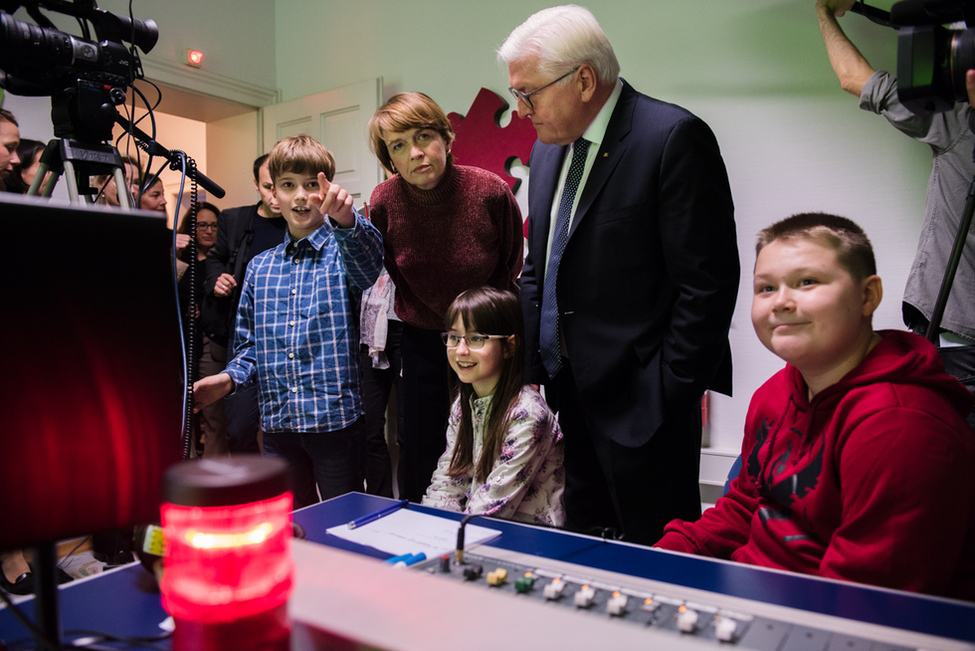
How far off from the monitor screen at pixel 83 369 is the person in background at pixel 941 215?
6.68 feet

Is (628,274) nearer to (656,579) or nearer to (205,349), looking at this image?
(656,579)

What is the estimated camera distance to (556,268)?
5.42 ft

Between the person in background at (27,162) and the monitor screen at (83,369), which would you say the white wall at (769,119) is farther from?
the monitor screen at (83,369)

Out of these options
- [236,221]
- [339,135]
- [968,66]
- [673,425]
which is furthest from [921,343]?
[339,135]

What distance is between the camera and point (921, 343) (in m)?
0.99

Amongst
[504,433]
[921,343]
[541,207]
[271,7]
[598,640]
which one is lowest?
[504,433]

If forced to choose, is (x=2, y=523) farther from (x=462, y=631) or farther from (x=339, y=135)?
(x=339, y=135)

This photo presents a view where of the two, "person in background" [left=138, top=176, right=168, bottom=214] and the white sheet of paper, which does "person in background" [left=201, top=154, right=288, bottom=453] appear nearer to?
"person in background" [left=138, top=176, right=168, bottom=214]

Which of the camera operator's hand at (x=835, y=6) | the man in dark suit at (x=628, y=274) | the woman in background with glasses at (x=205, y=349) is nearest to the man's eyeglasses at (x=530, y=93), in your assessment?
the man in dark suit at (x=628, y=274)

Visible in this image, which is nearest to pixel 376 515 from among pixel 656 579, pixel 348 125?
pixel 656 579

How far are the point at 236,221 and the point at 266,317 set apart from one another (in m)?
1.51

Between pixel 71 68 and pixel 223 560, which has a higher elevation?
pixel 71 68

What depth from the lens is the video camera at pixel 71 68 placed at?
1398 mm

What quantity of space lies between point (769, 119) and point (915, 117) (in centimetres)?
69
